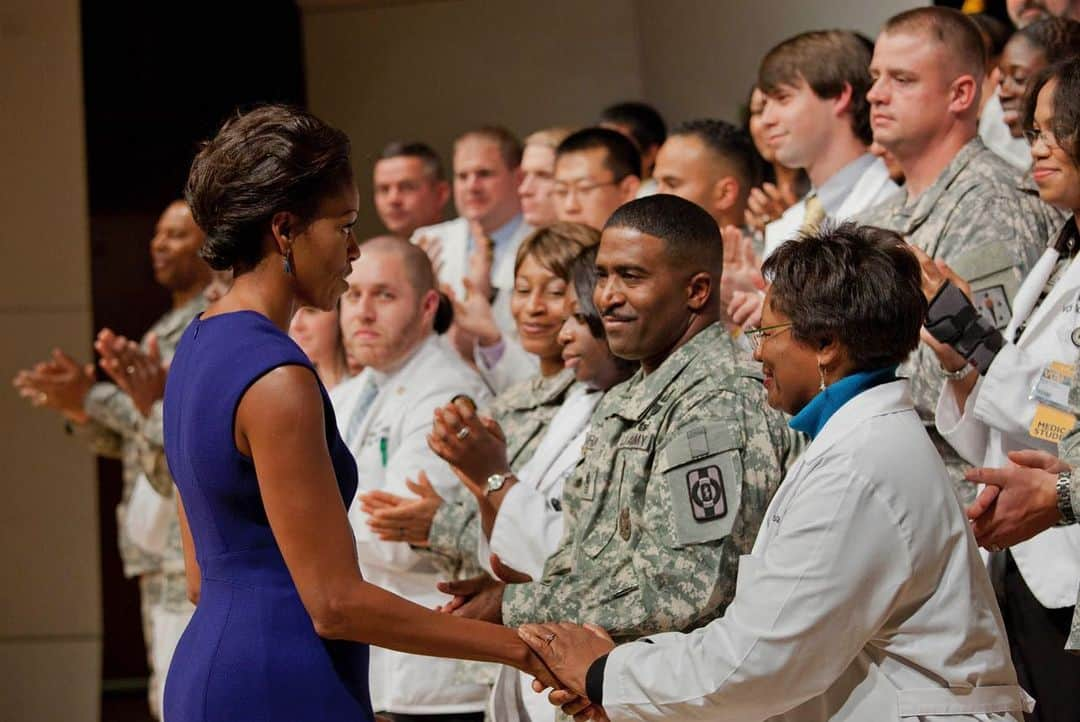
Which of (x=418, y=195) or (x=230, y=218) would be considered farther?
(x=418, y=195)

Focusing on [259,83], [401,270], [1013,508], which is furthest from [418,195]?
[1013,508]

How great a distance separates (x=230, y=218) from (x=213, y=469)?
13.3 inches

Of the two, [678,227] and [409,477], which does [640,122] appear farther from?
[678,227]

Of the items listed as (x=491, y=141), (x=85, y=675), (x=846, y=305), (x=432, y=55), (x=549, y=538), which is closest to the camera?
(x=846, y=305)

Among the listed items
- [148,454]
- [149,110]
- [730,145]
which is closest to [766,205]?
[730,145]

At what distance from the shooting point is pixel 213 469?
1935mm

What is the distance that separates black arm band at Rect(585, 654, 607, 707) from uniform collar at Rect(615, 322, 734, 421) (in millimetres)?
515

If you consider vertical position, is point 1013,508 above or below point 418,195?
below

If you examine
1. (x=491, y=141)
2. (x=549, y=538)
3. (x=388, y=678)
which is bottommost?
(x=388, y=678)

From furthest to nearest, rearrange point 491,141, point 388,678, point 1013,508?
1. point 491,141
2. point 388,678
3. point 1013,508

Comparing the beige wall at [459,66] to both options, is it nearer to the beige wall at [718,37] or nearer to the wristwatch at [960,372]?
the beige wall at [718,37]

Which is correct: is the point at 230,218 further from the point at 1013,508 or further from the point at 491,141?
the point at 491,141

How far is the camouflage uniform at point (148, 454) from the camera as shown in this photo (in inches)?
200

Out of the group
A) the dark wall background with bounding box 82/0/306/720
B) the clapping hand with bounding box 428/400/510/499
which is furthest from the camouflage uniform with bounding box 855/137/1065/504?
the dark wall background with bounding box 82/0/306/720
